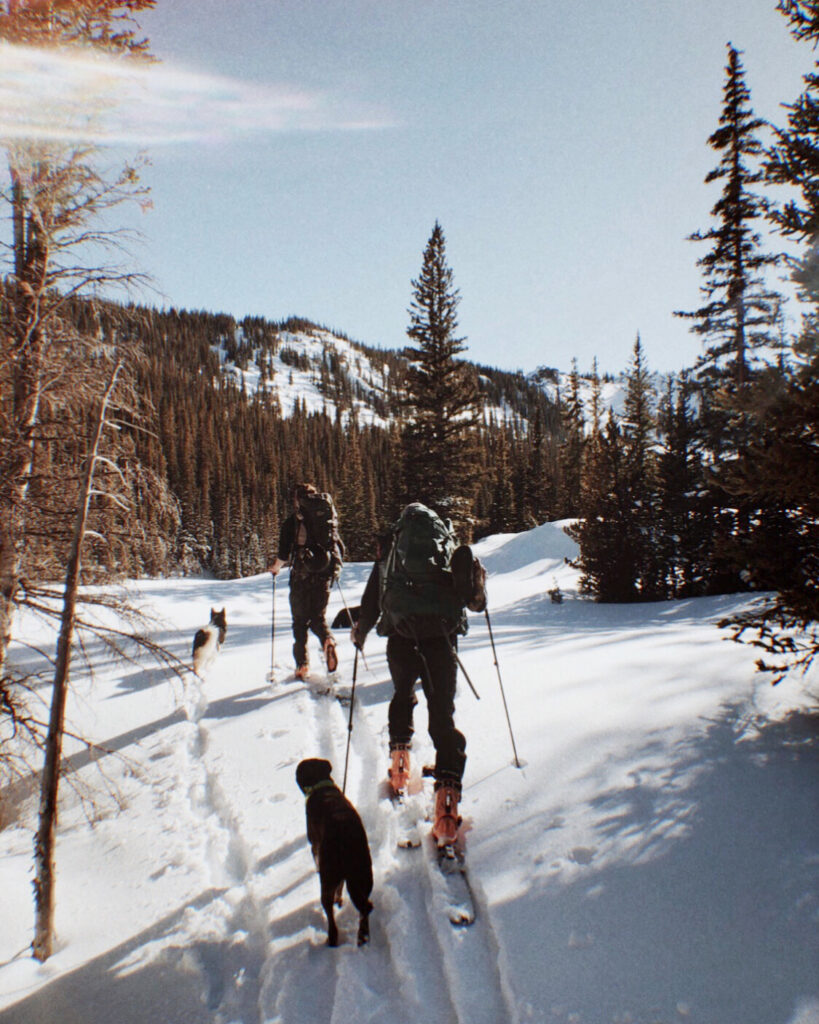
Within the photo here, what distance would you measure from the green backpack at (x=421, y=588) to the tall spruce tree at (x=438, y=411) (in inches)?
617

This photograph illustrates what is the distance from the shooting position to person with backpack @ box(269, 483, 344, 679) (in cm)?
625

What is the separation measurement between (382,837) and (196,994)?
1185mm

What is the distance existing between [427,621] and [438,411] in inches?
691

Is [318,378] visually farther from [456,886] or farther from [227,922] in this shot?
[456,886]

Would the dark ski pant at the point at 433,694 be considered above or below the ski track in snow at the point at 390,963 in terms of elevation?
above

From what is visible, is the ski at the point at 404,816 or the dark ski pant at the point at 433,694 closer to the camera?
the ski at the point at 404,816

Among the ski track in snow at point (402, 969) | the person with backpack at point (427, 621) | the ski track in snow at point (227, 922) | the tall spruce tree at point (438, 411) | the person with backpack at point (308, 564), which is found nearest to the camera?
the ski track in snow at point (402, 969)

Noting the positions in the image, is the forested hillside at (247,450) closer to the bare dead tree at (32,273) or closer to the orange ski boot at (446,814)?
the bare dead tree at (32,273)

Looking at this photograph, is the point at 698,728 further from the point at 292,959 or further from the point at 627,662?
the point at 292,959

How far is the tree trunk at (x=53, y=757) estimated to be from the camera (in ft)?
10.1

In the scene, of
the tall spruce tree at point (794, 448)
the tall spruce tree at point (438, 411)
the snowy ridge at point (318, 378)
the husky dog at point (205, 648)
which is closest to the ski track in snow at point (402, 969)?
the tall spruce tree at point (794, 448)

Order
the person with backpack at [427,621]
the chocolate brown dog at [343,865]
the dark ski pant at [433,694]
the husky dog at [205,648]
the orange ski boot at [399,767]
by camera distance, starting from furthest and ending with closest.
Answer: the husky dog at [205,648], the orange ski boot at [399,767], the person with backpack at [427,621], the dark ski pant at [433,694], the chocolate brown dog at [343,865]

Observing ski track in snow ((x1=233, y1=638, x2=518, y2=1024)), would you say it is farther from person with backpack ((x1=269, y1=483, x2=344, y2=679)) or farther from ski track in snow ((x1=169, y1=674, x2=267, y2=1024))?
person with backpack ((x1=269, y1=483, x2=344, y2=679))

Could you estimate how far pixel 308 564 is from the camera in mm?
6219
